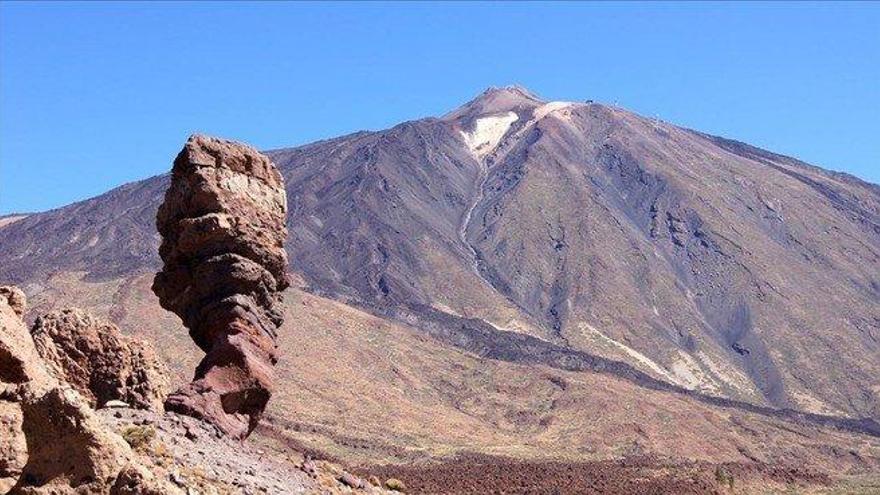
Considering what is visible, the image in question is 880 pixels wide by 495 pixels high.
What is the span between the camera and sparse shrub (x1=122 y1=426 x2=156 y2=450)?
14.0 meters

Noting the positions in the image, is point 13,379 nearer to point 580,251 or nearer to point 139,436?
point 139,436

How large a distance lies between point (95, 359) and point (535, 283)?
12759 cm

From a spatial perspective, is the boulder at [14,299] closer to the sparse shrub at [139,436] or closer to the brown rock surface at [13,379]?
the brown rock surface at [13,379]

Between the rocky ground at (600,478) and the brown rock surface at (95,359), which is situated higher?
the rocky ground at (600,478)

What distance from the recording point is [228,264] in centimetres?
1889

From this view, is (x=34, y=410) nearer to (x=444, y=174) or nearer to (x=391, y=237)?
(x=391, y=237)

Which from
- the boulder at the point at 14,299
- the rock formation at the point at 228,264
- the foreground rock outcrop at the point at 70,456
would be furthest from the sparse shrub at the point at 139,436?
the rock formation at the point at 228,264

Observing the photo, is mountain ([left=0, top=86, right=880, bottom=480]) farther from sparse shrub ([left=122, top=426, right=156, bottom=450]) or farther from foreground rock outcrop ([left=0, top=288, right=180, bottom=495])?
foreground rock outcrop ([left=0, top=288, right=180, bottom=495])

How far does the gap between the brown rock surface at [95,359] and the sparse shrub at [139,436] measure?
6.41ft

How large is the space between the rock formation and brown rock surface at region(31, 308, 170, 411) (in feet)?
3.13

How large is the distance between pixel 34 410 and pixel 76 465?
2.30 feet

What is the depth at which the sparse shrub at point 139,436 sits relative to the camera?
552 inches

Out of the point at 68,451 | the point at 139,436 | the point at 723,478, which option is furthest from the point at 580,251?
the point at 68,451

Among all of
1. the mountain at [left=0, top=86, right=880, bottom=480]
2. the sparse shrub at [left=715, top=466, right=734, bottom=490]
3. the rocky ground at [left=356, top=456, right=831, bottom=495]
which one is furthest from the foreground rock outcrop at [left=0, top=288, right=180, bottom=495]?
the mountain at [left=0, top=86, right=880, bottom=480]
